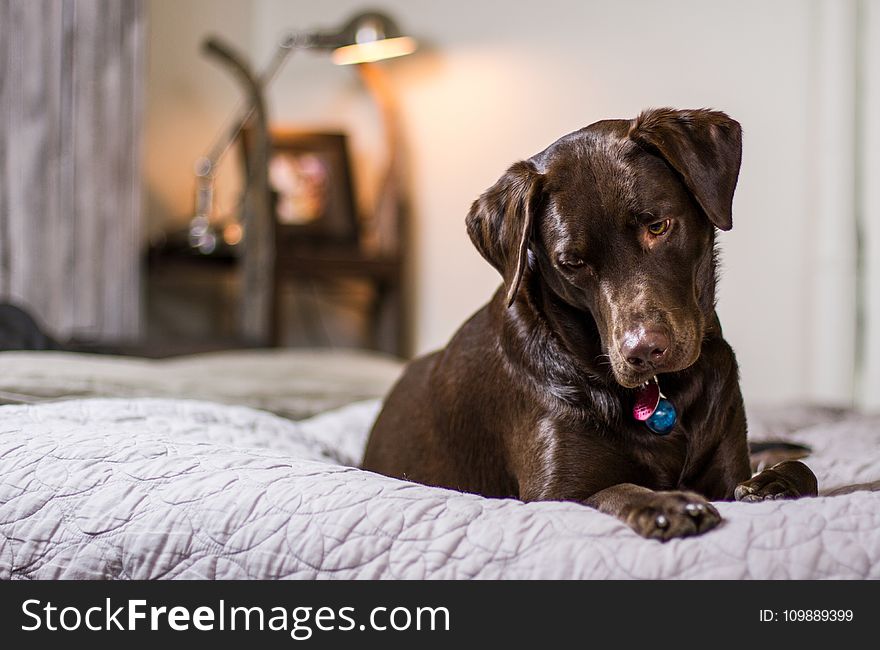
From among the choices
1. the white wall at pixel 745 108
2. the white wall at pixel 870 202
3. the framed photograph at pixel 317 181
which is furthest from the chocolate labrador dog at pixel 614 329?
the framed photograph at pixel 317 181

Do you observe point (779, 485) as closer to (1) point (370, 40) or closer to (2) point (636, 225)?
(2) point (636, 225)

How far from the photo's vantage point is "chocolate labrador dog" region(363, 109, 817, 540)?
1.16m

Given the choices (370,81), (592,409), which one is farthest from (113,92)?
(592,409)

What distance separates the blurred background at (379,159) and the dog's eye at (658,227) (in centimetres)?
172

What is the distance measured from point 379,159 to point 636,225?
3.60 m

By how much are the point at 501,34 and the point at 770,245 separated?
1503mm

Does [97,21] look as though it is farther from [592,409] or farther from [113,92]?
[592,409]

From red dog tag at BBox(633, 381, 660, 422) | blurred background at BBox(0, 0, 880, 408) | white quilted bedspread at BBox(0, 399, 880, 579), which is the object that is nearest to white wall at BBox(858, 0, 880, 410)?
blurred background at BBox(0, 0, 880, 408)

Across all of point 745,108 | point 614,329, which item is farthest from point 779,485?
point 745,108

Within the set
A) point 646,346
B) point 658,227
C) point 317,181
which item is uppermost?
point 317,181

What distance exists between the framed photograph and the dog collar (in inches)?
134

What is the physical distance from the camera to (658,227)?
3.85 ft

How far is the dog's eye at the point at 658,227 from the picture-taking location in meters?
1.17

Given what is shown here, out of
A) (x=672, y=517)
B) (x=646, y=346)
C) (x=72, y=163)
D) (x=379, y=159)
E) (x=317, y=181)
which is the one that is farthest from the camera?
(x=379, y=159)
